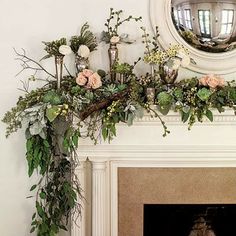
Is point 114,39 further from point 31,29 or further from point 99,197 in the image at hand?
point 99,197

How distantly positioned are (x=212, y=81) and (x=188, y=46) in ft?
1.05

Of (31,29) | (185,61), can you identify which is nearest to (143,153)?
(185,61)

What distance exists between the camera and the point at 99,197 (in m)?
2.74

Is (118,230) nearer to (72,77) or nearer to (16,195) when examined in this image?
(16,195)

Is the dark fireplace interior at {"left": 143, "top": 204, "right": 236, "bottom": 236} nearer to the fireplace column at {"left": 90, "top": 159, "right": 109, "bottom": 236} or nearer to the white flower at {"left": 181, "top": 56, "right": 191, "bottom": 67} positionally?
the fireplace column at {"left": 90, "top": 159, "right": 109, "bottom": 236}

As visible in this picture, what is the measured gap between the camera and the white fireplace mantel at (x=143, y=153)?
2.68m

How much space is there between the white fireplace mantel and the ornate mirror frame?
297 mm

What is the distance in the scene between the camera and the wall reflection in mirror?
2.72 metres

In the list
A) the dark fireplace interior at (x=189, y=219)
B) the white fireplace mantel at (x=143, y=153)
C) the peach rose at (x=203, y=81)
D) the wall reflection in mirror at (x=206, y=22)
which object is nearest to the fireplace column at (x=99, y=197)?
the white fireplace mantel at (x=143, y=153)

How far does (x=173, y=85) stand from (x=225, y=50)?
0.44 meters

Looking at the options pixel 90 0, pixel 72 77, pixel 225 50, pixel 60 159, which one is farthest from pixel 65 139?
pixel 225 50

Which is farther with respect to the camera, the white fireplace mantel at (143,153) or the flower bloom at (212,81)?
the white fireplace mantel at (143,153)

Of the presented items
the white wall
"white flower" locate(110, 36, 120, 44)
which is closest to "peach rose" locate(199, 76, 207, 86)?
the white wall

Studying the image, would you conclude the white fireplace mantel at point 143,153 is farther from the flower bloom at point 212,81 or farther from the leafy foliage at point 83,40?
the leafy foliage at point 83,40
